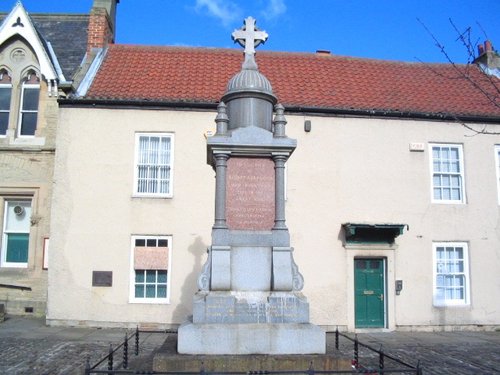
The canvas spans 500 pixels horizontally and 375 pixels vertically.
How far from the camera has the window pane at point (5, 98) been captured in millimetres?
16141

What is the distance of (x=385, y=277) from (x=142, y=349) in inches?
313

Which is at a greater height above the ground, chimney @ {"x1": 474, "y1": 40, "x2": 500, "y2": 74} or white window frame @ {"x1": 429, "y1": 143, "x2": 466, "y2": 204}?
chimney @ {"x1": 474, "y1": 40, "x2": 500, "y2": 74}

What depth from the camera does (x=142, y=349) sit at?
10.6m

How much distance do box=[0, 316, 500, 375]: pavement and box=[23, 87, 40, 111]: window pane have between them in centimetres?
713

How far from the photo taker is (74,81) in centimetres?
1504

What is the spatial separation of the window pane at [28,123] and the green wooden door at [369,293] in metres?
11.9

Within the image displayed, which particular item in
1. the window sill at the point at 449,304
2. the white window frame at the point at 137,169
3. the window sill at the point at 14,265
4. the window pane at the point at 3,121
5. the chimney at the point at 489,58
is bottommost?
the window sill at the point at 449,304

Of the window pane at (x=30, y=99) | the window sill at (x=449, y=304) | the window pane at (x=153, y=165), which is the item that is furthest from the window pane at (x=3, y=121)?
the window sill at (x=449, y=304)

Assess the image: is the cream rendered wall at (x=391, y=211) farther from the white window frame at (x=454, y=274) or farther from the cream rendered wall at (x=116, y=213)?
the cream rendered wall at (x=116, y=213)

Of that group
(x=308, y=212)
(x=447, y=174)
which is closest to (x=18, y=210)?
(x=308, y=212)

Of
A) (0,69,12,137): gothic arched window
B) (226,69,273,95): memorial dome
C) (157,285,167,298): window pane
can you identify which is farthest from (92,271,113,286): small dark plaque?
(226,69,273,95): memorial dome

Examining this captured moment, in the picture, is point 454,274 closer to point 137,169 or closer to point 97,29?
point 137,169

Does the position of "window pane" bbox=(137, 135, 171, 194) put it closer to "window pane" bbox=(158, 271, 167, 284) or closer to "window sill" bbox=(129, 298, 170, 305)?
"window pane" bbox=(158, 271, 167, 284)

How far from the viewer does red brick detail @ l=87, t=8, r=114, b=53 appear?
17.3 meters
